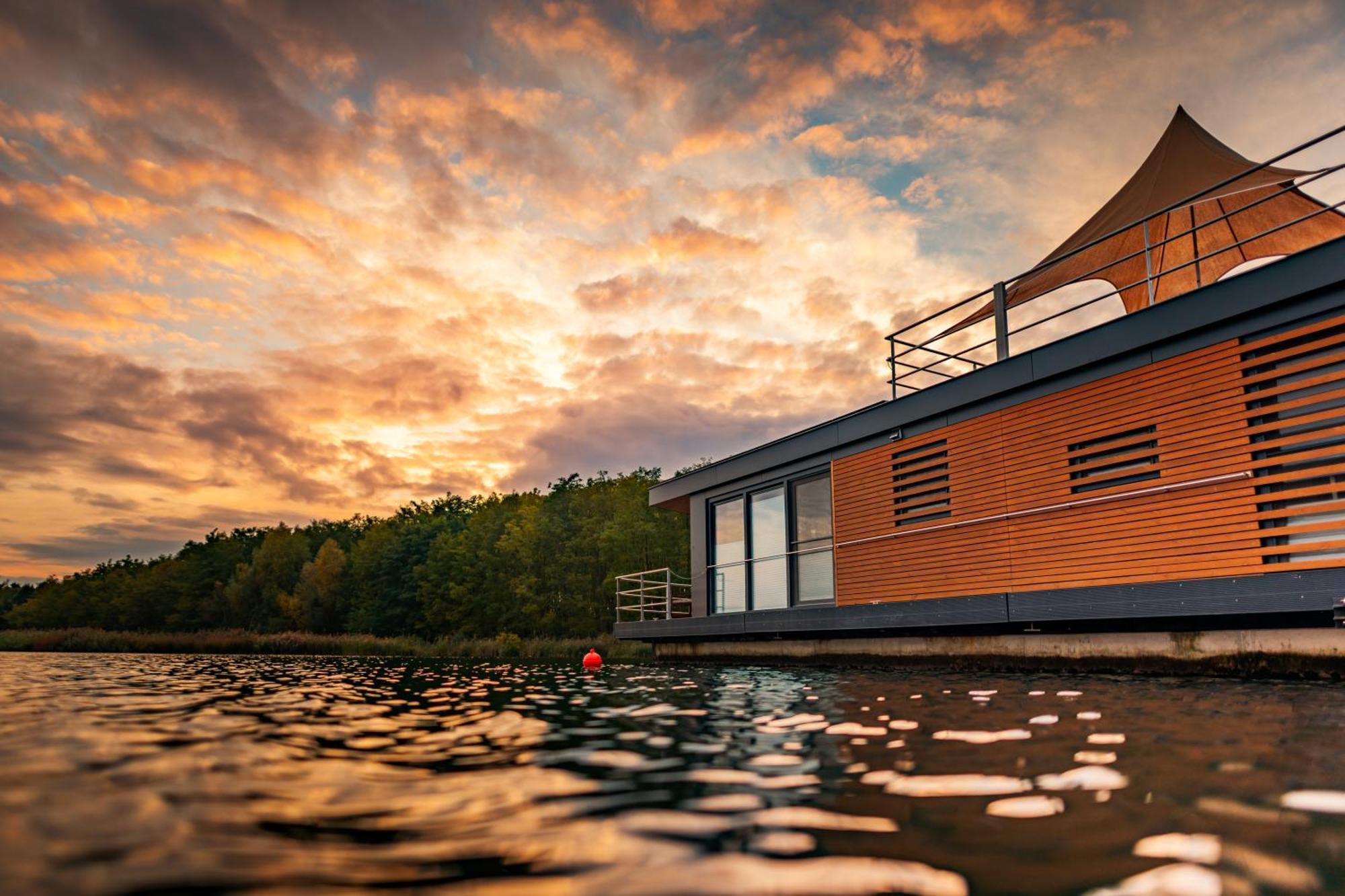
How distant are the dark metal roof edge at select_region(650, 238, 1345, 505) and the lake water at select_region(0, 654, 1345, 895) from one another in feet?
12.5

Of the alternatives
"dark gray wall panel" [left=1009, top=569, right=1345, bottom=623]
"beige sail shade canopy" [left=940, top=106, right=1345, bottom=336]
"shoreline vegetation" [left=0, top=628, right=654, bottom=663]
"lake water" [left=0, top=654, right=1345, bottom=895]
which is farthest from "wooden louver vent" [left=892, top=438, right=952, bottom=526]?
"shoreline vegetation" [left=0, top=628, right=654, bottom=663]

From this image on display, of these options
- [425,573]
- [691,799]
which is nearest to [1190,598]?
[691,799]

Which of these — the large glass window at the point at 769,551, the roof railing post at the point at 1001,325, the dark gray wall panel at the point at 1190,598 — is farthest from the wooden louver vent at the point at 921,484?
the large glass window at the point at 769,551

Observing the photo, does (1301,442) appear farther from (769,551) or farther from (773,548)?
(769,551)

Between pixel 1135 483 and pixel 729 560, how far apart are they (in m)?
7.44

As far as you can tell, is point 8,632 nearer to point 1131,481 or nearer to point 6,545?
point 6,545

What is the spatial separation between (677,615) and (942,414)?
8100 mm

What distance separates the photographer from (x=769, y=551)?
43.7 feet

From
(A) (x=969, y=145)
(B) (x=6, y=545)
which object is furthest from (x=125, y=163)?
(B) (x=6, y=545)

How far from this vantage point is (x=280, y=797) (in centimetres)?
243

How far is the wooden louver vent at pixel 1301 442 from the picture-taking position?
6.53 m

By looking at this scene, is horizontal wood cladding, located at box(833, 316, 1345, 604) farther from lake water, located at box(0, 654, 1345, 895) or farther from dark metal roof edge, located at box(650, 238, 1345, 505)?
lake water, located at box(0, 654, 1345, 895)

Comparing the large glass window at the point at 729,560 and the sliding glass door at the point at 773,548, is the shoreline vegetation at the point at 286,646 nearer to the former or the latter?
the large glass window at the point at 729,560

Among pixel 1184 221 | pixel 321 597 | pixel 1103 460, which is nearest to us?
pixel 1103 460
